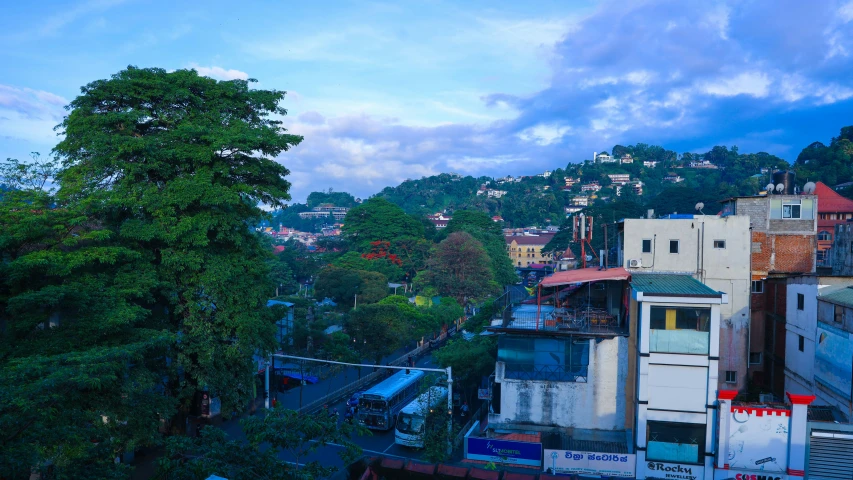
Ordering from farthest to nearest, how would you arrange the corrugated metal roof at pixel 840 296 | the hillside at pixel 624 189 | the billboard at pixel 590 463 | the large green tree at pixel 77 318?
1. the hillside at pixel 624 189
2. the billboard at pixel 590 463
3. the corrugated metal roof at pixel 840 296
4. the large green tree at pixel 77 318

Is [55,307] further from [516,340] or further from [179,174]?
[516,340]

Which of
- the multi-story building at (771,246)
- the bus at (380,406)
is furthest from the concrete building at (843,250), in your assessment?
the bus at (380,406)

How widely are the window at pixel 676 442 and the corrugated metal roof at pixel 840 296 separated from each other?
181 inches

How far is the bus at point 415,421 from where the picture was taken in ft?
54.5

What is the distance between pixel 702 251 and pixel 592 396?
5.90 metres

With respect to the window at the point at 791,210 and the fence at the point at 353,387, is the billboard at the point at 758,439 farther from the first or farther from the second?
the fence at the point at 353,387

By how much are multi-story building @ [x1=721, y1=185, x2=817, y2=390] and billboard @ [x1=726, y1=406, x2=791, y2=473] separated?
6.62 meters

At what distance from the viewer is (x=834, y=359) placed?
1366cm

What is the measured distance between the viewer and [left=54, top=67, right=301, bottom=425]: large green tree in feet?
48.3

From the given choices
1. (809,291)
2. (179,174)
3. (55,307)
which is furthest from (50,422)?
(809,291)

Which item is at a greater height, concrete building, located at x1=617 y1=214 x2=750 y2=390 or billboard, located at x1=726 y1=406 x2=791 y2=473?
concrete building, located at x1=617 y1=214 x2=750 y2=390

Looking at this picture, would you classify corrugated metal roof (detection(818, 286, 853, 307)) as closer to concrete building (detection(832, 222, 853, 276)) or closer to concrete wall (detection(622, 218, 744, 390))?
concrete wall (detection(622, 218, 744, 390))

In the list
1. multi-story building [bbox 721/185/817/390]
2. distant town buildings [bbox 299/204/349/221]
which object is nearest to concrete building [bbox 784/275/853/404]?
multi-story building [bbox 721/185/817/390]

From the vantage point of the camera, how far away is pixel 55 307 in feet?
40.7
